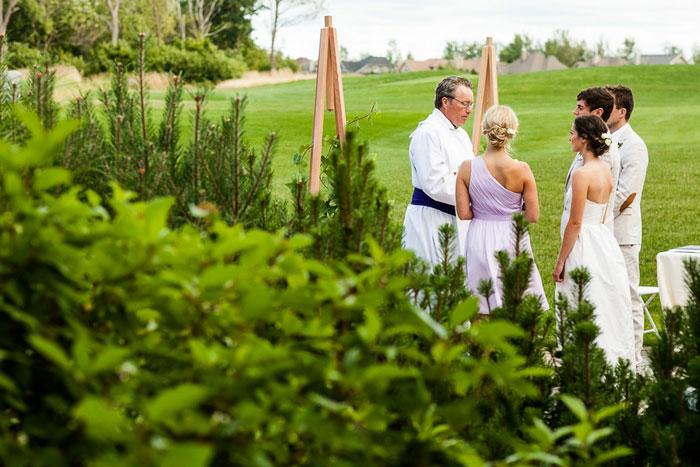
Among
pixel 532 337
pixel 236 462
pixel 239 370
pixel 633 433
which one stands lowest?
pixel 633 433

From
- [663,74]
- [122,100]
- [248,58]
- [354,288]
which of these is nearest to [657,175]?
[122,100]

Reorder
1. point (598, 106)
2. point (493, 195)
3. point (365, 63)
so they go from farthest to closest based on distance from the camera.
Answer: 1. point (365, 63)
2. point (598, 106)
3. point (493, 195)

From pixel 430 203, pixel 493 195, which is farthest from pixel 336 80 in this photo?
pixel 493 195

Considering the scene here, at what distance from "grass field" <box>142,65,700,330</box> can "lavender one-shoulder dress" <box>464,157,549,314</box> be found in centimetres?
162

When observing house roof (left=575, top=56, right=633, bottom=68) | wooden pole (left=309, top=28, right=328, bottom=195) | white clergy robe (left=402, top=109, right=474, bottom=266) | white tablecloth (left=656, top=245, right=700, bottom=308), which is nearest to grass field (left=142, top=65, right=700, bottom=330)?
wooden pole (left=309, top=28, right=328, bottom=195)

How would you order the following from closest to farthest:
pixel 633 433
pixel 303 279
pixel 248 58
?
pixel 303 279 < pixel 633 433 < pixel 248 58

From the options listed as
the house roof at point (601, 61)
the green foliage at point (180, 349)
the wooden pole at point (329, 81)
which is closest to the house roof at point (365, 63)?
the house roof at point (601, 61)

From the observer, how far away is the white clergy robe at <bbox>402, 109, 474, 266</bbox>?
219 inches

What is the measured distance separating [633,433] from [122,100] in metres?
2.64

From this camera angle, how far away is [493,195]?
522cm

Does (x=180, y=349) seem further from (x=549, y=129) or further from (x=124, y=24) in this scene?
(x=124, y=24)

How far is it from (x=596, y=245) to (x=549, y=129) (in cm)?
2391

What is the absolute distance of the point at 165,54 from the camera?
42906 millimetres

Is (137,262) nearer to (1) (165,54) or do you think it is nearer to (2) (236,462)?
(2) (236,462)
